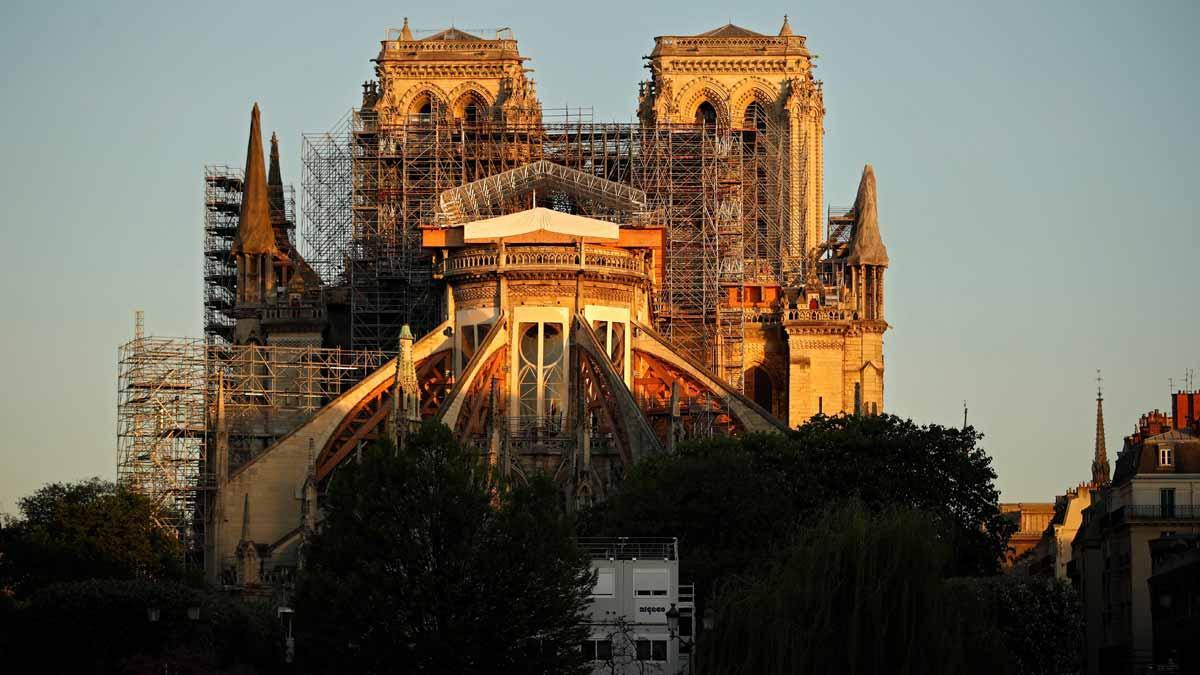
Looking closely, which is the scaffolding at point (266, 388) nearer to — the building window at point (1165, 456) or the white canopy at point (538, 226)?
the white canopy at point (538, 226)

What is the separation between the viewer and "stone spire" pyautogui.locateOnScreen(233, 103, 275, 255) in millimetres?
117125

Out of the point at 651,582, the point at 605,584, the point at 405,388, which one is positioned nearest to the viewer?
the point at 651,582

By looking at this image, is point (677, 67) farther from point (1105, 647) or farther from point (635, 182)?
point (1105, 647)

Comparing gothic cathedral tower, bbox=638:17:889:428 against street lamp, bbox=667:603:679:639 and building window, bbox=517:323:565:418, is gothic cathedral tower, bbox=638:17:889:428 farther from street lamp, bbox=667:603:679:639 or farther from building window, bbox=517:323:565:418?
street lamp, bbox=667:603:679:639

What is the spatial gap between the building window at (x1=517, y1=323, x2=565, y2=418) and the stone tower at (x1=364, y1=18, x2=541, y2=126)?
15088 mm

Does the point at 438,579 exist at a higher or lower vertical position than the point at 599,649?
higher

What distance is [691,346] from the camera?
11738 cm

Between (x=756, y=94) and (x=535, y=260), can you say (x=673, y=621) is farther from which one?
(x=756, y=94)

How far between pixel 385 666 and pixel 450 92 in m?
55.5

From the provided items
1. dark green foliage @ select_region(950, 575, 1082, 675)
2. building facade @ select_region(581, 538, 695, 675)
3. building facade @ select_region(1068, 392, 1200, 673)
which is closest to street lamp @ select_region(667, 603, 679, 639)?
building facade @ select_region(581, 538, 695, 675)

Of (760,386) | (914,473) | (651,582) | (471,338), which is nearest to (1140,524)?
(914,473)

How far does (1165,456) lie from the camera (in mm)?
84375

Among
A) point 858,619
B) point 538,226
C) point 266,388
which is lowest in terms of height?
point 858,619

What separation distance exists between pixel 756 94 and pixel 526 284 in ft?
60.3
